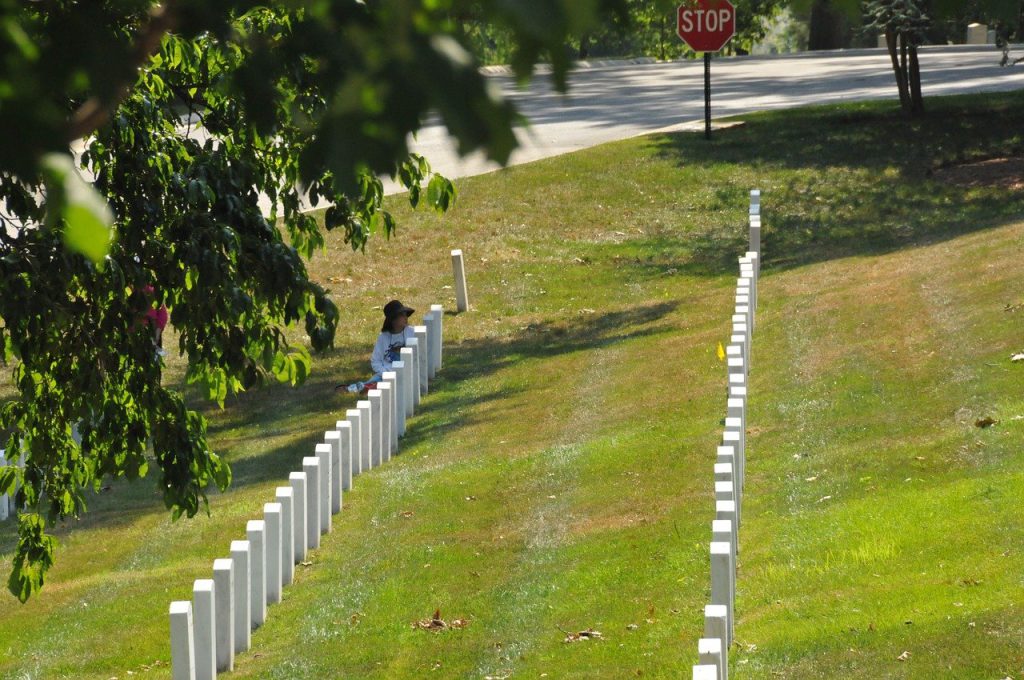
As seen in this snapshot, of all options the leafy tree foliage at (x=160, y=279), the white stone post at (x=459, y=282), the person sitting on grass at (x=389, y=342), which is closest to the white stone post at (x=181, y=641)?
the leafy tree foliage at (x=160, y=279)

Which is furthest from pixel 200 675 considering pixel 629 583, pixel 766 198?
pixel 766 198

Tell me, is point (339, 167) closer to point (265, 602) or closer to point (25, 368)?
point (25, 368)

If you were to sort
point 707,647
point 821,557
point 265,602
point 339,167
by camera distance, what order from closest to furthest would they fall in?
point 339,167 < point 707,647 < point 821,557 < point 265,602

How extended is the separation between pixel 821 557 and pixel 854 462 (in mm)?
2145

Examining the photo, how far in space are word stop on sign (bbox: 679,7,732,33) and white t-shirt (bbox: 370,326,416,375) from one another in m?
11.1

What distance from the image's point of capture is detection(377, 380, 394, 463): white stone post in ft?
42.5

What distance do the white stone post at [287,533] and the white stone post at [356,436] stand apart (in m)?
2.21

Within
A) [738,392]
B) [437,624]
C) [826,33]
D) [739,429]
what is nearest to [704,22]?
[738,392]

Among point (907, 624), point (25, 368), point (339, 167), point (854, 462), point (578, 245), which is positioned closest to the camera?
point (339, 167)

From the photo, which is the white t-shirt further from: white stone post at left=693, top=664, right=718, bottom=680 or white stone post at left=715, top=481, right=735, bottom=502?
white stone post at left=693, top=664, right=718, bottom=680

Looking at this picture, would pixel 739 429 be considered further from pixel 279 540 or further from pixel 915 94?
pixel 915 94

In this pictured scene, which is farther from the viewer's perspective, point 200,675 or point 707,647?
point 200,675

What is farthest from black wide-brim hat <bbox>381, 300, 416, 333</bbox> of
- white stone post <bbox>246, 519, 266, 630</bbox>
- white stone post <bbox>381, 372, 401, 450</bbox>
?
white stone post <bbox>246, 519, 266, 630</bbox>

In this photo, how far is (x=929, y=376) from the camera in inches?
488
